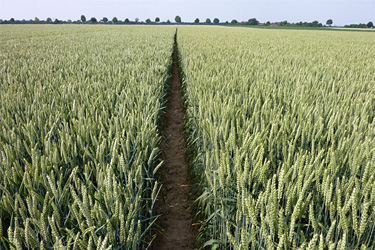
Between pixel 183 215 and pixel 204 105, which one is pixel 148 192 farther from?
pixel 204 105

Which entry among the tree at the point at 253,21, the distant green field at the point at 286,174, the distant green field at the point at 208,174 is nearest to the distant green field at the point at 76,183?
the distant green field at the point at 208,174

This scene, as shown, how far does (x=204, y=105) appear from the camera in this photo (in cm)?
264

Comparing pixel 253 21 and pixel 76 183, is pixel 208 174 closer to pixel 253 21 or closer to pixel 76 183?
pixel 76 183

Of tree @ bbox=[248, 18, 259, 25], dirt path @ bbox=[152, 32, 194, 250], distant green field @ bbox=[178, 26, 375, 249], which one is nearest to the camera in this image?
distant green field @ bbox=[178, 26, 375, 249]

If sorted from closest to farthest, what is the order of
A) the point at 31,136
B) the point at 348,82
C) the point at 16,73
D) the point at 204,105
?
the point at 31,136 → the point at 204,105 → the point at 348,82 → the point at 16,73

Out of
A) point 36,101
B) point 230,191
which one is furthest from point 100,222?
point 36,101

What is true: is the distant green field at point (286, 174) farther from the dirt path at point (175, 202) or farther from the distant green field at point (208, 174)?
the dirt path at point (175, 202)

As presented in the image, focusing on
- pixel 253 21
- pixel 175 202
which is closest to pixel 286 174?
pixel 175 202

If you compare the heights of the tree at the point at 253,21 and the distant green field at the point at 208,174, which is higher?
the tree at the point at 253,21

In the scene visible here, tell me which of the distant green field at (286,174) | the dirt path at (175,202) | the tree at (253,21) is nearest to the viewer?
the distant green field at (286,174)

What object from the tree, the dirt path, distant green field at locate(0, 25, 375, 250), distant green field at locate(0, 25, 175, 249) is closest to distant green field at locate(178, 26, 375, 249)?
distant green field at locate(0, 25, 375, 250)

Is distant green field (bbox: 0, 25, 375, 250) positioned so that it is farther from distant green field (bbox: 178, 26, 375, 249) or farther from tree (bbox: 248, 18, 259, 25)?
tree (bbox: 248, 18, 259, 25)

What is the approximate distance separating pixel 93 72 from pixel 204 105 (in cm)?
257

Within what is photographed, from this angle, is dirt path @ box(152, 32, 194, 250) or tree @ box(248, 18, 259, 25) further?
tree @ box(248, 18, 259, 25)
